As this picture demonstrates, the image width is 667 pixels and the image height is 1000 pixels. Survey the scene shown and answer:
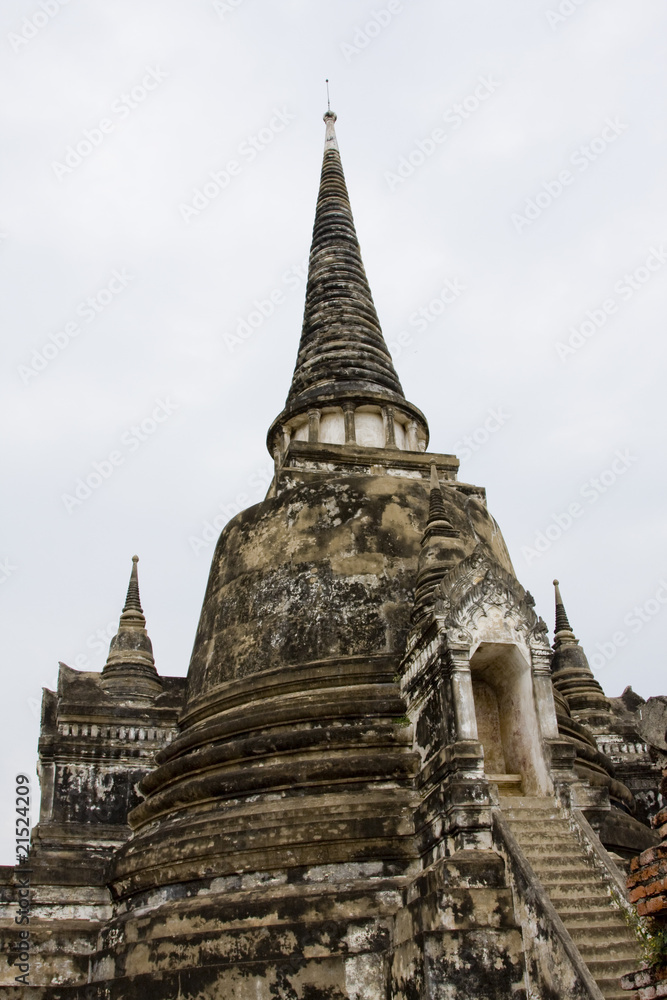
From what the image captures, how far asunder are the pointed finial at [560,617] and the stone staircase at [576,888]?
1365 centimetres

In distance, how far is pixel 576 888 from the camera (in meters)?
8.45

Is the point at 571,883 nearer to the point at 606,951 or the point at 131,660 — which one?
the point at 606,951

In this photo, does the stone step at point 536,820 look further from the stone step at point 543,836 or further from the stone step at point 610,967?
the stone step at point 610,967

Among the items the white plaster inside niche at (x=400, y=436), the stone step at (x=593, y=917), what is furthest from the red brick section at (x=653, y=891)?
the white plaster inside niche at (x=400, y=436)

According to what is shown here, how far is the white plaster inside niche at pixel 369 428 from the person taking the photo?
1633 centimetres

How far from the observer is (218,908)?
9.38 m

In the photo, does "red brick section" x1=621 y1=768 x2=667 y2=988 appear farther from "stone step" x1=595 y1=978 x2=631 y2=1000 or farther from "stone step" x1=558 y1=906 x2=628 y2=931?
"stone step" x1=558 y1=906 x2=628 y2=931

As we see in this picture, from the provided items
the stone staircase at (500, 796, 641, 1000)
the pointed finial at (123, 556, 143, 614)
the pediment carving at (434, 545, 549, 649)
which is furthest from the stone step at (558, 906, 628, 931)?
the pointed finial at (123, 556, 143, 614)

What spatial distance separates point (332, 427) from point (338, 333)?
240cm

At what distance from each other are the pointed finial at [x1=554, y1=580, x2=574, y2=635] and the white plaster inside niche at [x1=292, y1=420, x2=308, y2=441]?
960 cm

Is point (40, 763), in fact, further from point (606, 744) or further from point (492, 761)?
point (606, 744)

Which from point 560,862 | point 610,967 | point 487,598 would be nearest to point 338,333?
point 487,598

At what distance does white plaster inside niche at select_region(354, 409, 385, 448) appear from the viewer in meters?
16.3

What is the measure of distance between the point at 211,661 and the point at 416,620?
10.6ft
